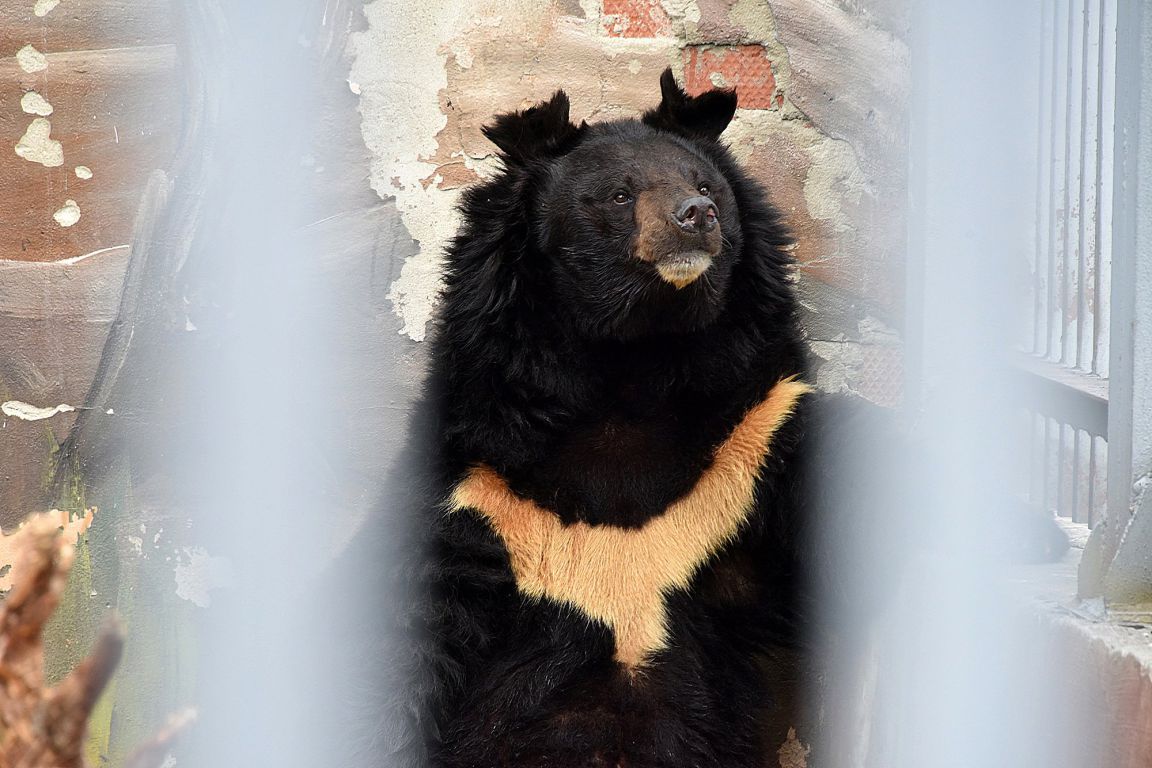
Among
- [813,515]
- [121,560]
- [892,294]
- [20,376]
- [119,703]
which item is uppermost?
[892,294]

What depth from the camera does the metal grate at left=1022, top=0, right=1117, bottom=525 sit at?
184 centimetres

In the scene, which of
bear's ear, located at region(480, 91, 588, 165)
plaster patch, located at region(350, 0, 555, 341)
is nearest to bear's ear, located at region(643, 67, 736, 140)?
bear's ear, located at region(480, 91, 588, 165)

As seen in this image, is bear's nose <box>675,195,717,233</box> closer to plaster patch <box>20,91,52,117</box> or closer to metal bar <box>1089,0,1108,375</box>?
metal bar <box>1089,0,1108,375</box>

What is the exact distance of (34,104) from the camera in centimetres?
263

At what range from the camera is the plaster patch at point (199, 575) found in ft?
8.86

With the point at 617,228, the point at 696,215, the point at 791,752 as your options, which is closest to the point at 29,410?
the point at 617,228

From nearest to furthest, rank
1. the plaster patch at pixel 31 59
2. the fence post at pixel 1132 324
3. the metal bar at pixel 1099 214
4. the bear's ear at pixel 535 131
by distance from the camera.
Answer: the fence post at pixel 1132 324
the metal bar at pixel 1099 214
the bear's ear at pixel 535 131
the plaster patch at pixel 31 59

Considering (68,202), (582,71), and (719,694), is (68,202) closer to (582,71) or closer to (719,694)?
(582,71)

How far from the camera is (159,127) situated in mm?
2652

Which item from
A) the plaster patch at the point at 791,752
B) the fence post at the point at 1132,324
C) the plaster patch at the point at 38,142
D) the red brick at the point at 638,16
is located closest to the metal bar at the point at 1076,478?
the fence post at the point at 1132,324

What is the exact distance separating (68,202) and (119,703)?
1.09 metres

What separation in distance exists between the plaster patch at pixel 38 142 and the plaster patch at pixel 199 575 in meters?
0.90

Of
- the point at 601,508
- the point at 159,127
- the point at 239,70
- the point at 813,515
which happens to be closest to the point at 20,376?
the point at 159,127

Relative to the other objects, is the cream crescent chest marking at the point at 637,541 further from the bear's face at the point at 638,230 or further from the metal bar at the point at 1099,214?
the metal bar at the point at 1099,214
